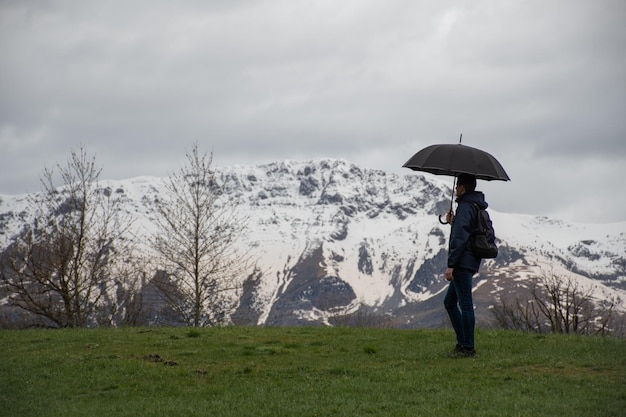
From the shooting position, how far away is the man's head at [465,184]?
17.1 m

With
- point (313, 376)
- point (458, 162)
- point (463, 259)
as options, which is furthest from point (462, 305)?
point (313, 376)

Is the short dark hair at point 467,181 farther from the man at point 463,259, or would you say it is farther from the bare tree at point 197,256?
the bare tree at point 197,256

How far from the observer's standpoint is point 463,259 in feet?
54.3

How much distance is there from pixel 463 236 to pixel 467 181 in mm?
1436

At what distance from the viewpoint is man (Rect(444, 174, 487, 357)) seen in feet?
54.0

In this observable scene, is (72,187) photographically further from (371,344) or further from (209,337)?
(371,344)

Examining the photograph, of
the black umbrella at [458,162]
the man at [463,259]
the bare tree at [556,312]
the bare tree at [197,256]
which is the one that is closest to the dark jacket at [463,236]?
the man at [463,259]

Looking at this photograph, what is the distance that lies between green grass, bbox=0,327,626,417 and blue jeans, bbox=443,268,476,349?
0.62 metres

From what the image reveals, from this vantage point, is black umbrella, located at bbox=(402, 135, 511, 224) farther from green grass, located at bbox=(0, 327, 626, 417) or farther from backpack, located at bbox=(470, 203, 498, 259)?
green grass, located at bbox=(0, 327, 626, 417)

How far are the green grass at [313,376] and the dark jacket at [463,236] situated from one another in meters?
2.26

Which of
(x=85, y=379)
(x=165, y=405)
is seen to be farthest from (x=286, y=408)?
(x=85, y=379)

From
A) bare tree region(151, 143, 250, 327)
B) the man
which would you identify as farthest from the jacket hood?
bare tree region(151, 143, 250, 327)

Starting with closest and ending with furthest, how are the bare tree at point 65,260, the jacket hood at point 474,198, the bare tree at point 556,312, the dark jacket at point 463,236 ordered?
1. the dark jacket at point 463,236
2. the jacket hood at point 474,198
3. the bare tree at point 556,312
4. the bare tree at point 65,260

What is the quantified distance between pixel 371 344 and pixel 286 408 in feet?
24.8
